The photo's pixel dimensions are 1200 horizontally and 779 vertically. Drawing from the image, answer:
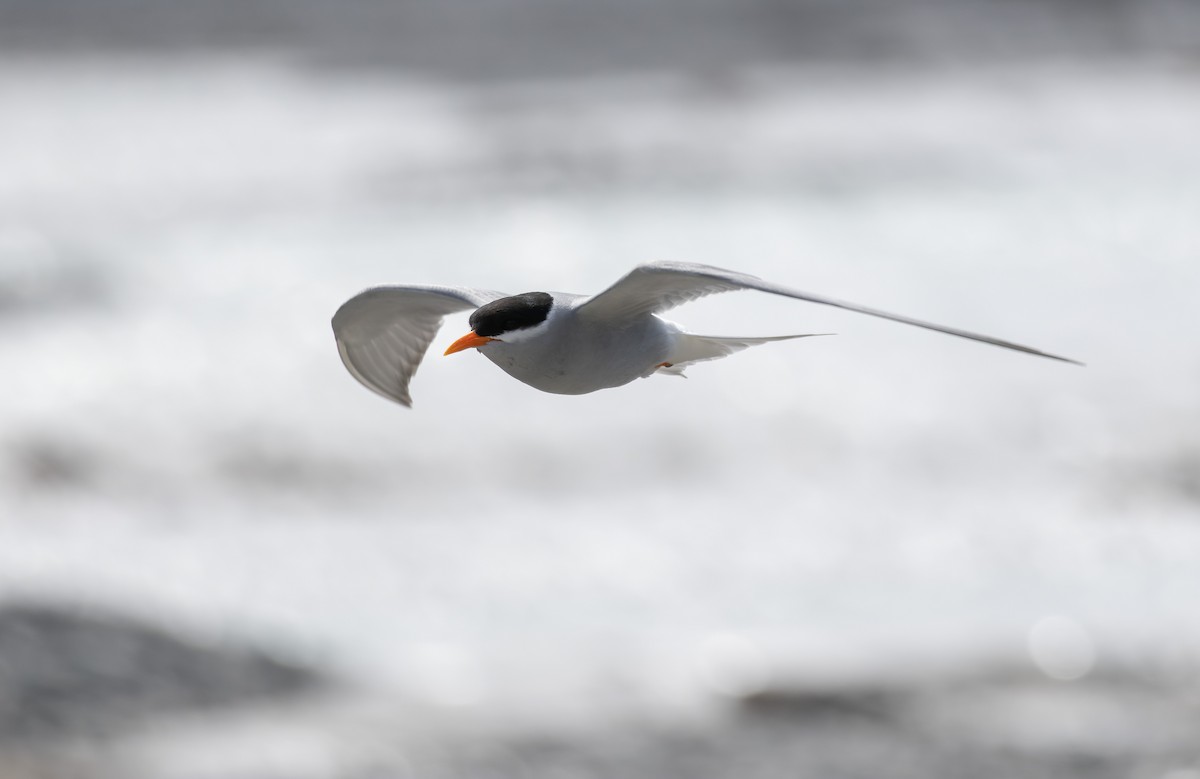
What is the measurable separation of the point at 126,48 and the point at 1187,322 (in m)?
20.0

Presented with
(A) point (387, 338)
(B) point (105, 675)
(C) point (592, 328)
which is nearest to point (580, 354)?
(C) point (592, 328)

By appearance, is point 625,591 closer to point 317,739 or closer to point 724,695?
point 724,695

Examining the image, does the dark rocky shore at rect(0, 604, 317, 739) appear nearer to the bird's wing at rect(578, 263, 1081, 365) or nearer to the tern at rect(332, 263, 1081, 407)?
the tern at rect(332, 263, 1081, 407)

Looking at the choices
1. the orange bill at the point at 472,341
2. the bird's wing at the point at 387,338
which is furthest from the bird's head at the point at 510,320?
the bird's wing at the point at 387,338

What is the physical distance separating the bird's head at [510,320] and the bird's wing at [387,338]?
1.83 ft

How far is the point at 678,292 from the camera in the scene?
3.00 metres

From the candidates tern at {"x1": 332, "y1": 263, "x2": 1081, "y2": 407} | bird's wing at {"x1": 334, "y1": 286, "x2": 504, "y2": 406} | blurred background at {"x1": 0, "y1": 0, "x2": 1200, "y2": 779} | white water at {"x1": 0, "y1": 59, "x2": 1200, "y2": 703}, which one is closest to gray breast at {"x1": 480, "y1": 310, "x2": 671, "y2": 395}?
tern at {"x1": 332, "y1": 263, "x2": 1081, "y2": 407}

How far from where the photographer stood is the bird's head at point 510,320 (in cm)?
287

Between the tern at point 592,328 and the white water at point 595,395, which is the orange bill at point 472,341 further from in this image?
the white water at point 595,395

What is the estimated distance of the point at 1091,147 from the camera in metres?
27.8

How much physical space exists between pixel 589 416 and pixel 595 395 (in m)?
0.27

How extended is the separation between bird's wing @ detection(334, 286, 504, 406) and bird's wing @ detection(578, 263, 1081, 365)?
1.96ft

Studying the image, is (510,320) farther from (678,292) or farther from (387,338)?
(387,338)

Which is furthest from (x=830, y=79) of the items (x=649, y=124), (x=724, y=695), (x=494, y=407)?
(x=724, y=695)
